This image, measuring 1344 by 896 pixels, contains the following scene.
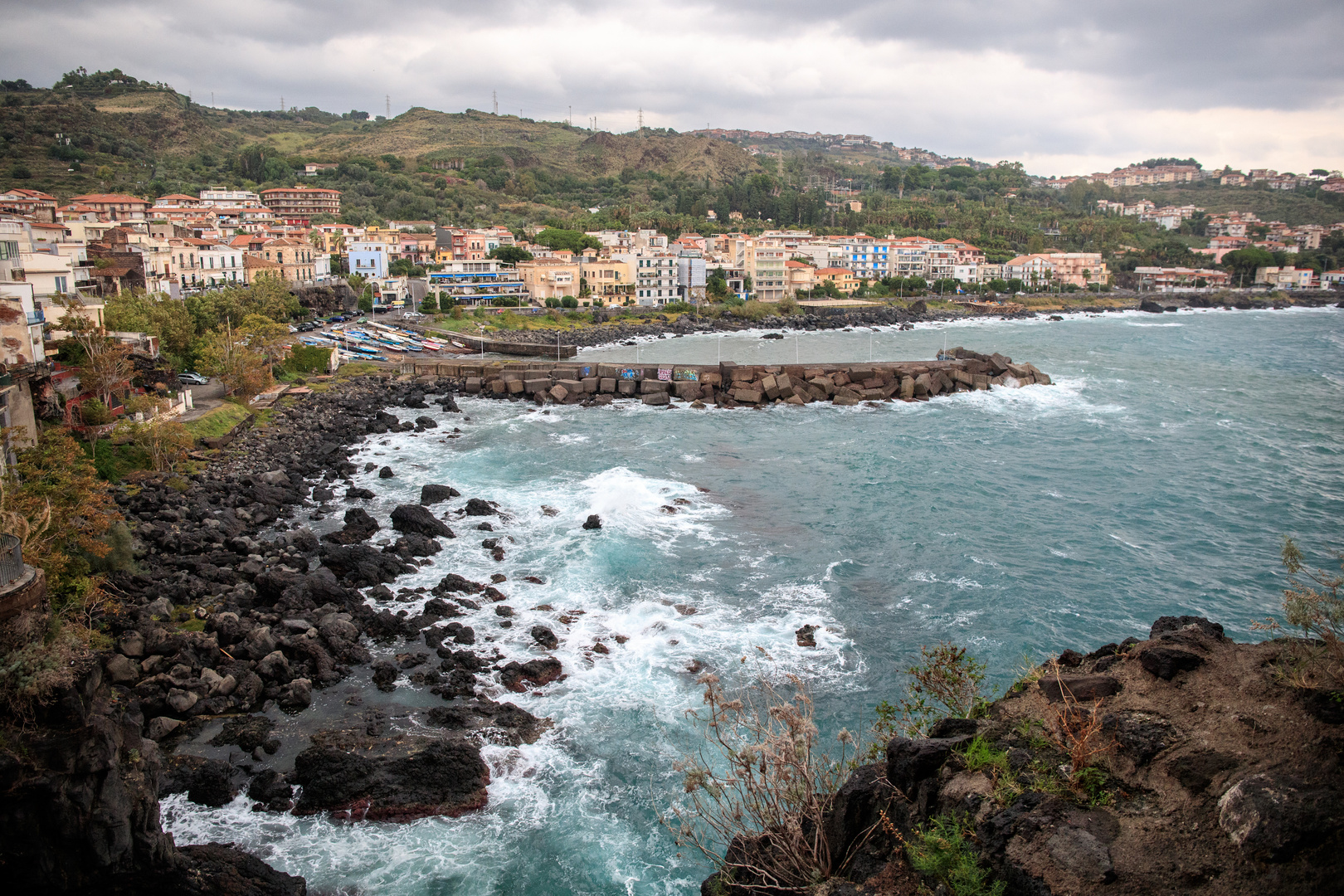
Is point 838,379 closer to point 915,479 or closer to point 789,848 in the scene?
point 915,479

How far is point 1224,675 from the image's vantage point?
7285 mm

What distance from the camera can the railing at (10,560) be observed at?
950 centimetres

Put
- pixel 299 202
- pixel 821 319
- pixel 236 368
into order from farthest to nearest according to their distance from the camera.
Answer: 1. pixel 299 202
2. pixel 821 319
3. pixel 236 368

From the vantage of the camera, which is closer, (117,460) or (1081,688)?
(1081,688)

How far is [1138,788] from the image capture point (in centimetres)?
644

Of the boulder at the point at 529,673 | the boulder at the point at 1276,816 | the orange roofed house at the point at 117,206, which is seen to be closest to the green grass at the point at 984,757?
the boulder at the point at 1276,816

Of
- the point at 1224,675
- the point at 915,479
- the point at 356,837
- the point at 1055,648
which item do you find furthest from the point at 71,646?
the point at 915,479

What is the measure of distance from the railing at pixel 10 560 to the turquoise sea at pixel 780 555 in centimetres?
399

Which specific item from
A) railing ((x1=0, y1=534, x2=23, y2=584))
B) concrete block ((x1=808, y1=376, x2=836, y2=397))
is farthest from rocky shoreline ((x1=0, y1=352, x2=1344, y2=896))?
concrete block ((x1=808, y1=376, x2=836, y2=397))

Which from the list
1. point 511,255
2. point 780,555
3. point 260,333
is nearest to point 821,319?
point 511,255

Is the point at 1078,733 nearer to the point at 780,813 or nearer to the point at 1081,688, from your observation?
the point at 1081,688

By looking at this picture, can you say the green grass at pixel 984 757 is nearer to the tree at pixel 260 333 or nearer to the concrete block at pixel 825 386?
the tree at pixel 260 333

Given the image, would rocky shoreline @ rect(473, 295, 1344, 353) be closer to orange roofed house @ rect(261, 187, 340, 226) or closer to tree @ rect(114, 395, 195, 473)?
tree @ rect(114, 395, 195, 473)

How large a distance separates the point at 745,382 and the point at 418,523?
24.6 metres
